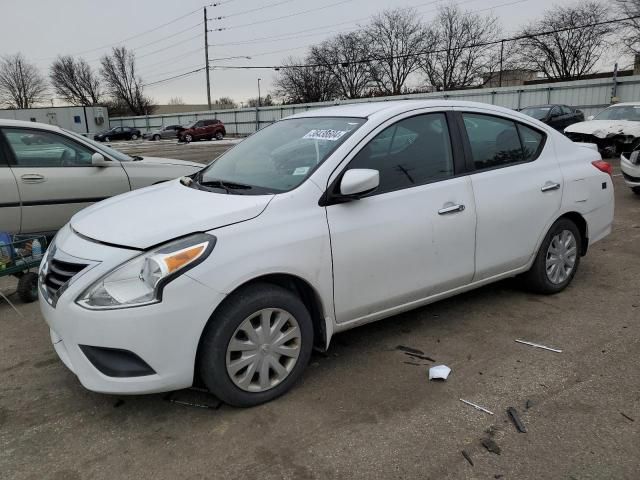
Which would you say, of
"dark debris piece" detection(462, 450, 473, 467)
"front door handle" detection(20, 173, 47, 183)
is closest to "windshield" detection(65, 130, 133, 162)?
"front door handle" detection(20, 173, 47, 183)

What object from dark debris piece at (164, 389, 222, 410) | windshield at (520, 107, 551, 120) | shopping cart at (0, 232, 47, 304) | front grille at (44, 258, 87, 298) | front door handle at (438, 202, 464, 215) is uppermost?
windshield at (520, 107, 551, 120)

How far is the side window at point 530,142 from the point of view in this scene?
4.20 meters

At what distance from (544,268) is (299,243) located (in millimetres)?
2443

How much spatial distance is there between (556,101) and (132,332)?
91.9 feet

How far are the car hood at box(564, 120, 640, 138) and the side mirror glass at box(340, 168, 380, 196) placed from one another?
13.5 meters

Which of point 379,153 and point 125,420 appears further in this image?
point 379,153

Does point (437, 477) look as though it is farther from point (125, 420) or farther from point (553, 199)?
point (553, 199)

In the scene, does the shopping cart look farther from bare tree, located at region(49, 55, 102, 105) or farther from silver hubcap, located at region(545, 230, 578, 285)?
bare tree, located at region(49, 55, 102, 105)

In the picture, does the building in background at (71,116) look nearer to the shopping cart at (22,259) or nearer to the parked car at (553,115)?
the parked car at (553,115)

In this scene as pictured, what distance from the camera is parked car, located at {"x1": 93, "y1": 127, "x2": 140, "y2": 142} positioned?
162 ft

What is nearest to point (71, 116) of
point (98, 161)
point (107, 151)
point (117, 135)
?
point (117, 135)

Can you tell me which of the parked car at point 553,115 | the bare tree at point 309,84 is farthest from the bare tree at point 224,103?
the parked car at point 553,115

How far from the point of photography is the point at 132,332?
2516mm

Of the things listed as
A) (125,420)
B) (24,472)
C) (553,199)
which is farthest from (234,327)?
(553,199)
